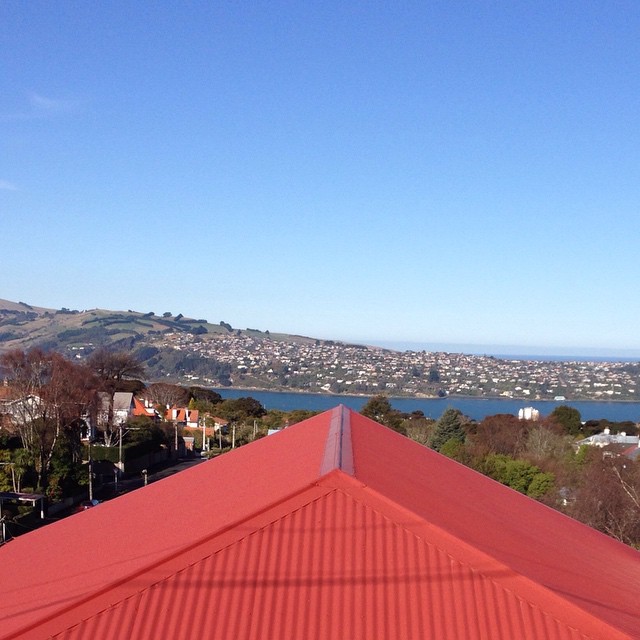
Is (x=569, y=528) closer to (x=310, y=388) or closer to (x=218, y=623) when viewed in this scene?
(x=218, y=623)

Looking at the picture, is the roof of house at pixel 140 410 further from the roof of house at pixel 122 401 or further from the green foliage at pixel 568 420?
the green foliage at pixel 568 420

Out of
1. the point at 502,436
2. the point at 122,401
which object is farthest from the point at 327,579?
the point at 122,401

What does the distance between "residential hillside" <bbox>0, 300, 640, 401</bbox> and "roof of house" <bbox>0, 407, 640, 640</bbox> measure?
86.0 meters

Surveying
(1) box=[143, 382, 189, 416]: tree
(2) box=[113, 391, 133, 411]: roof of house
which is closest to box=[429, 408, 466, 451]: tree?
(2) box=[113, 391, 133, 411]: roof of house

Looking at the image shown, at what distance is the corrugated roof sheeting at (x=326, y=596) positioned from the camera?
3949mm

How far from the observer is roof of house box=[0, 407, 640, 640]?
3.98m

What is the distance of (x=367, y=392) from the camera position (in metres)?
102

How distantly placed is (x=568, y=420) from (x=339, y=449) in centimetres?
4294

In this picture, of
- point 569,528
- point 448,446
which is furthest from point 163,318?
point 569,528

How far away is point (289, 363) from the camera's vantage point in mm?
127000

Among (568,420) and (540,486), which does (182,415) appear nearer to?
(568,420)

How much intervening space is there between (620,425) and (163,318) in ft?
477

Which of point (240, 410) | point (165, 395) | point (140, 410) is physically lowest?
point (240, 410)

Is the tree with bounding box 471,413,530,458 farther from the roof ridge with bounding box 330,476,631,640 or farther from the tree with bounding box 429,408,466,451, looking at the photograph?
the roof ridge with bounding box 330,476,631,640
